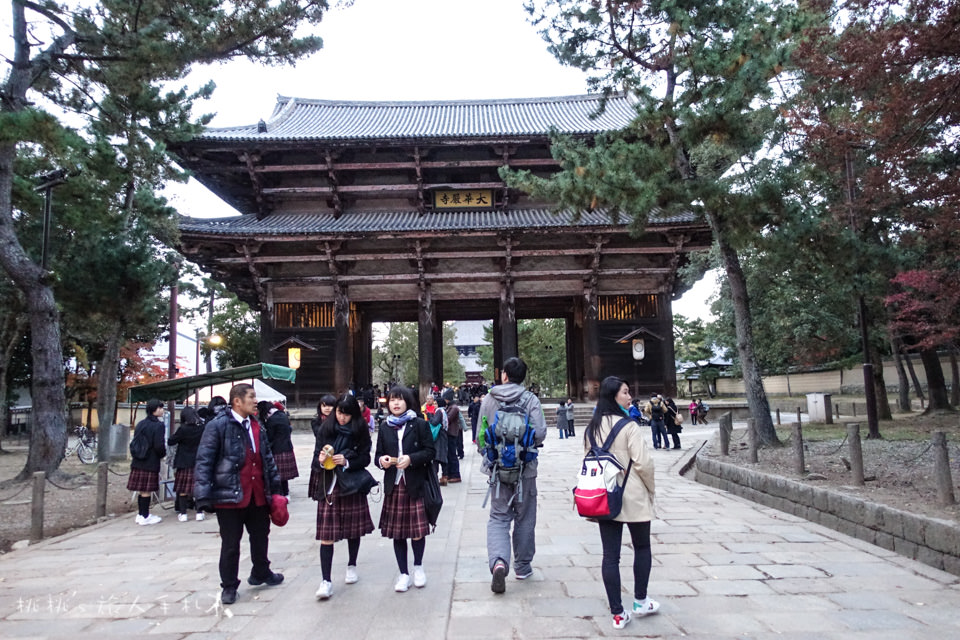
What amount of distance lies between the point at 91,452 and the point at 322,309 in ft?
25.1

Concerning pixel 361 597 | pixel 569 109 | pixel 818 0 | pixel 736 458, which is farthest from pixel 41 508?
pixel 569 109

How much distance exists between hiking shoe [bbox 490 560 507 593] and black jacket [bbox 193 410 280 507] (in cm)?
179

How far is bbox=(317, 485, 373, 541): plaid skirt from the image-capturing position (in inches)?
164

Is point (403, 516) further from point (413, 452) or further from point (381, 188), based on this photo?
point (381, 188)

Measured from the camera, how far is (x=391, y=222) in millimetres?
19953

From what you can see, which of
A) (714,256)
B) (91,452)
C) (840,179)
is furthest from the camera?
(714,256)

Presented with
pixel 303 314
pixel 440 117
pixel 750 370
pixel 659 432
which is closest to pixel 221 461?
pixel 750 370

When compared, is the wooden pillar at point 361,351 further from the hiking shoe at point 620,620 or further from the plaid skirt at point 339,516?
the hiking shoe at point 620,620

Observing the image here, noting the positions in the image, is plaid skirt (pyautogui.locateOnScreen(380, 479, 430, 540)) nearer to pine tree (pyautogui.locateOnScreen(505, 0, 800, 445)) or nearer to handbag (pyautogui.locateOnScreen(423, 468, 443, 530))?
handbag (pyautogui.locateOnScreen(423, 468, 443, 530))

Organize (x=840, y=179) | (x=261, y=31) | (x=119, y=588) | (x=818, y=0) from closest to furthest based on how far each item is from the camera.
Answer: (x=119, y=588) → (x=818, y=0) → (x=261, y=31) → (x=840, y=179)

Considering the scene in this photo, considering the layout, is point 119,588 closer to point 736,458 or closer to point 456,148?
point 736,458

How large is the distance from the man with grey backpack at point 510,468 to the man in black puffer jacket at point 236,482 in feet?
5.11

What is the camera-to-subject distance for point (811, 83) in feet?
33.1

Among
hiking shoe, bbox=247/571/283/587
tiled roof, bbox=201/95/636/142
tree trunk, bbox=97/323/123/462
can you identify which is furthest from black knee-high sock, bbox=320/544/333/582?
tiled roof, bbox=201/95/636/142
